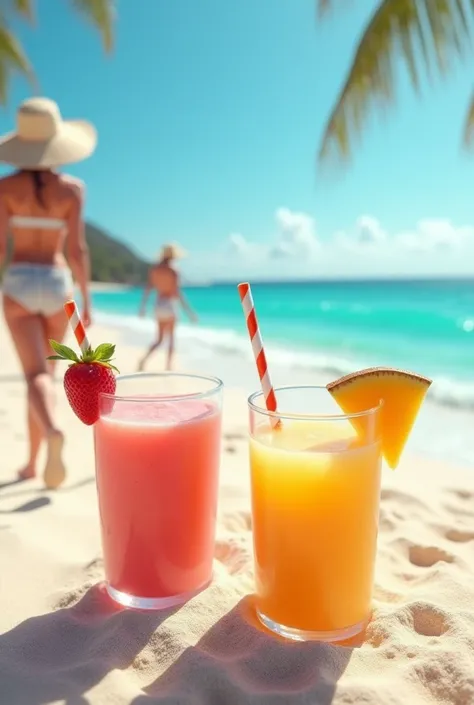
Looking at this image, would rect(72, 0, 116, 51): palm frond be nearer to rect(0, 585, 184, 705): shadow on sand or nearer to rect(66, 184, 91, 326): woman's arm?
rect(66, 184, 91, 326): woman's arm

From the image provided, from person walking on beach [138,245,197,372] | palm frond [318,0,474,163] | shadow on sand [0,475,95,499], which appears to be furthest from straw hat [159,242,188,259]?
shadow on sand [0,475,95,499]

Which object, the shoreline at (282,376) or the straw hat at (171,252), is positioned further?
the straw hat at (171,252)

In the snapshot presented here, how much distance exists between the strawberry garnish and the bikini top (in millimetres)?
1753

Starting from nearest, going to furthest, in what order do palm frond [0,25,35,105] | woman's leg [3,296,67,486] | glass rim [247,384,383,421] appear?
glass rim [247,384,383,421] < woman's leg [3,296,67,486] < palm frond [0,25,35,105]

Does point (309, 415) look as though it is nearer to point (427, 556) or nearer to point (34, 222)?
point (427, 556)

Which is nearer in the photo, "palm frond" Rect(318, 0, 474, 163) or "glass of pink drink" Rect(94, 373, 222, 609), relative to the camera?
"glass of pink drink" Rect(94, 373, 222, 609)

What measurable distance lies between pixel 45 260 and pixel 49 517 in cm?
146

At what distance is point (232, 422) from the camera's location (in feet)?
14.7

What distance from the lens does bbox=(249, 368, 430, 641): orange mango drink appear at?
59.0 inches

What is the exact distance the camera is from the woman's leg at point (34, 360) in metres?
2.93

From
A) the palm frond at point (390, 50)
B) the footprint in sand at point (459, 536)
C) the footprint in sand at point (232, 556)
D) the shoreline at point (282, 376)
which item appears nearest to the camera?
the footprint in sand at point (232, 556)

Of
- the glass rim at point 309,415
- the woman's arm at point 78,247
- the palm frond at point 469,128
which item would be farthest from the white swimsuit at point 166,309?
the glass rim at point 309,415

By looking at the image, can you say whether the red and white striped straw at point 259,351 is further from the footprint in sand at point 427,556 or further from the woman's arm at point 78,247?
the woman's arm at point 78,247

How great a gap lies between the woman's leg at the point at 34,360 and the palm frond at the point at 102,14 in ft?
28.7
